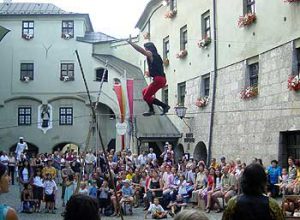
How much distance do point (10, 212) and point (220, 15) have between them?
20.2m

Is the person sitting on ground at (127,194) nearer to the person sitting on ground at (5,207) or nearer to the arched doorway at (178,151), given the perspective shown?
the arched doorway at (178,151)

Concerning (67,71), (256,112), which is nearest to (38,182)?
(256,112)

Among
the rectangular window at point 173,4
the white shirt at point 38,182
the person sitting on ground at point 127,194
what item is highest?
the rectangular window at point 173,4

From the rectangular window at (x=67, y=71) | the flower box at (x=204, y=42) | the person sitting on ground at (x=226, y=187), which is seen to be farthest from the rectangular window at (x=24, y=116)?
the person sitting on ground at (x=226, y=187)

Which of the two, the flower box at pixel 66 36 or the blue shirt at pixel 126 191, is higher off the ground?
the flower box at pixel 66 36

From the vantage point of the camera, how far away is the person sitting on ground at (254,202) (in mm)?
4137

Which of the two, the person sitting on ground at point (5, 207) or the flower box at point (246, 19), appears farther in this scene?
the flower box at point (246, 19)

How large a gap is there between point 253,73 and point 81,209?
58.3 ft

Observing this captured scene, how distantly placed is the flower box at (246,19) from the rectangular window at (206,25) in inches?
151

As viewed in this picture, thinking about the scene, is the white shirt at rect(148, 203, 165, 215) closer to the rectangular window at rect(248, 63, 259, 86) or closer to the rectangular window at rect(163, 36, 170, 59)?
the rectangular window at rect(248, 63, 259, 86)

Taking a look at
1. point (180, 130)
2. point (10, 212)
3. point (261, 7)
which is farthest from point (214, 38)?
point (10, 212)

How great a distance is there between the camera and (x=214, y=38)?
2342 cm

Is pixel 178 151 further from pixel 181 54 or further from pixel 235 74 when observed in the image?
pixel 235 74

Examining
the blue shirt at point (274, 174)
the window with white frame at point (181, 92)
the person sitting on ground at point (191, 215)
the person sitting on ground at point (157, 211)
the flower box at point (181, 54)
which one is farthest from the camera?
the window with white frame at point (181, 92)
